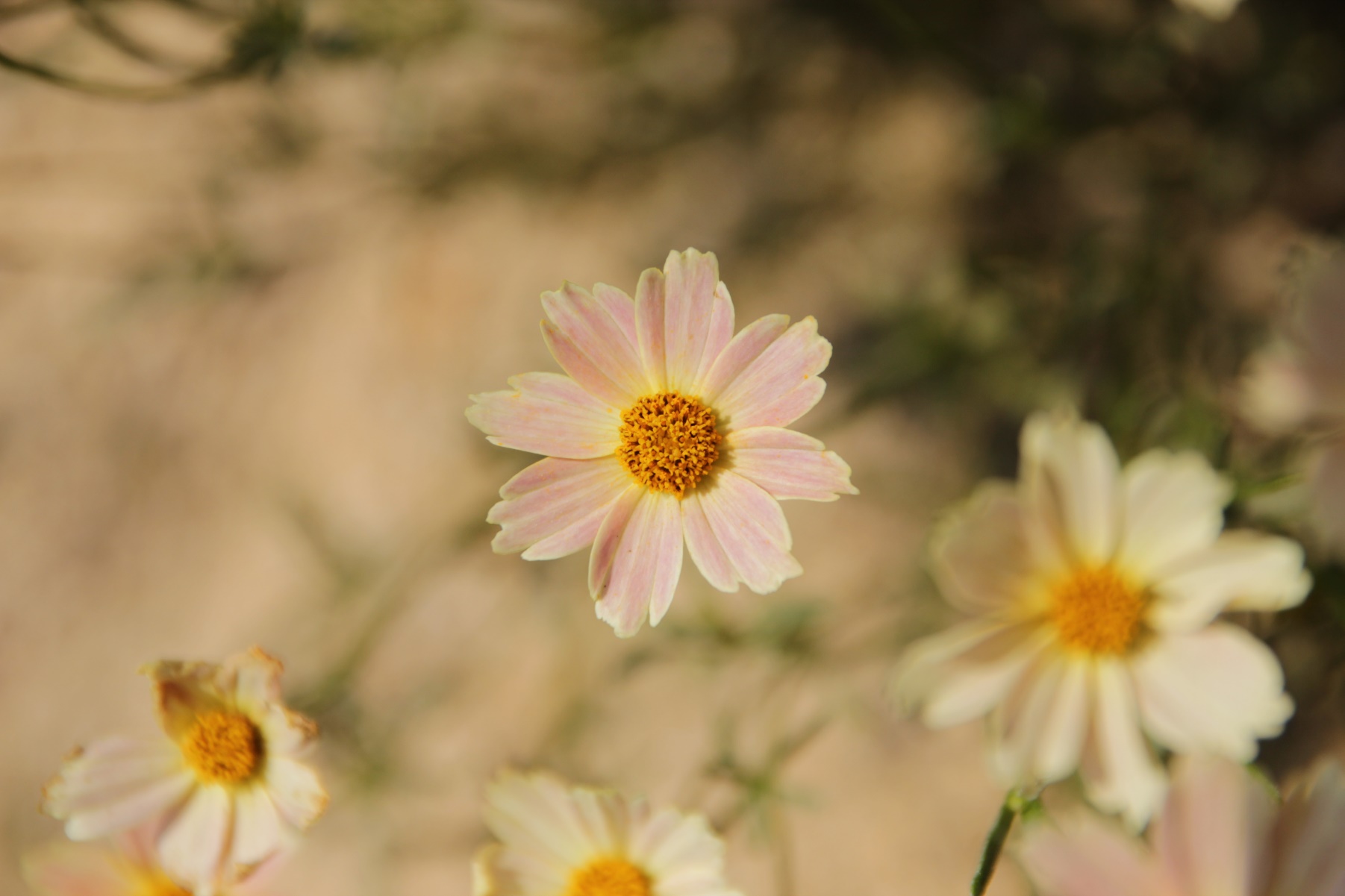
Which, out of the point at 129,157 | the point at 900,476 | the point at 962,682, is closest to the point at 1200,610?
the point at 962,682

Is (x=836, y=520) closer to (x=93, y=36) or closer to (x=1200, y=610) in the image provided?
(x=1200, y=610)

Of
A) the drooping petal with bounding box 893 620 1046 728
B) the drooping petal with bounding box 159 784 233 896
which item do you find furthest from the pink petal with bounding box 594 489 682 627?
the drooping petal with bounding box 159 784 233 896

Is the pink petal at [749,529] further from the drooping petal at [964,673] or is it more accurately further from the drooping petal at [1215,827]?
the drooping petal at [1215,827]

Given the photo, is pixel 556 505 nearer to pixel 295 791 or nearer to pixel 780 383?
pixel 780 383

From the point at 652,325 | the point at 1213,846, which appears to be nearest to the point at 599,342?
the point at 652,325

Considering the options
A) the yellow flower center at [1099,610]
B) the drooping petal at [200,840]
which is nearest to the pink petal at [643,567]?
the yellow flower center at [1099,610]
